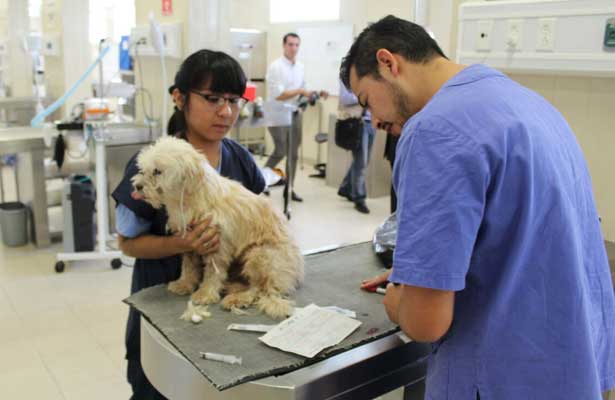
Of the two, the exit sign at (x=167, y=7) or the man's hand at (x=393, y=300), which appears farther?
the exit sign at (x=167, y=7)

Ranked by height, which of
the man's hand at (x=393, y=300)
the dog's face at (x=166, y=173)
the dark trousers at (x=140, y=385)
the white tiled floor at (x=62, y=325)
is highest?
the dog's face at (x=166, y=173)

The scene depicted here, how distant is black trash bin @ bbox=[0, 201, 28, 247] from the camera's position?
13.5ft

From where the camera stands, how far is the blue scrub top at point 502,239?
834 millimetres

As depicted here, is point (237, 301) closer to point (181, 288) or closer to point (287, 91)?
point (181, 288)

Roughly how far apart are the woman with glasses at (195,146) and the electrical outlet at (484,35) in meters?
1.01

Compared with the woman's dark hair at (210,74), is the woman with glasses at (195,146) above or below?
below

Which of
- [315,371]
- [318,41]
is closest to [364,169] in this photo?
[318,41]

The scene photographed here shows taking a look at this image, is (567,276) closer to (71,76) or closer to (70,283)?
(70,283)

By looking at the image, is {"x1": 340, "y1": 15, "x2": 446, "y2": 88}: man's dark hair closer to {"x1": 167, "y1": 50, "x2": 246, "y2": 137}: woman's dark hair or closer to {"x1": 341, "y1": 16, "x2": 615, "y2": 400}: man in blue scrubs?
{"x1": 341, "y1": 16, "x2": 615, "y2": 400}: man in blue scrubs

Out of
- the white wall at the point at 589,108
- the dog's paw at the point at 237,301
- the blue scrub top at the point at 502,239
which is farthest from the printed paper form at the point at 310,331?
→ the white wall at the point at 589,108

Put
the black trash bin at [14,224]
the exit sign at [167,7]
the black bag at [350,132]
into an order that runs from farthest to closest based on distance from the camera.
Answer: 1. the black bag at [350,132]
2. the black trash bin at [14,224]
3. the exit sign at [167,7]

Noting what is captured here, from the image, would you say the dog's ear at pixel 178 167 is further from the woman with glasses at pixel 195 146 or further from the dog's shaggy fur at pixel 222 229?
the woman with glasses at pixel 195 146

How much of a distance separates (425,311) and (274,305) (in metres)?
0.49

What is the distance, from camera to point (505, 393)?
3.07 feet
